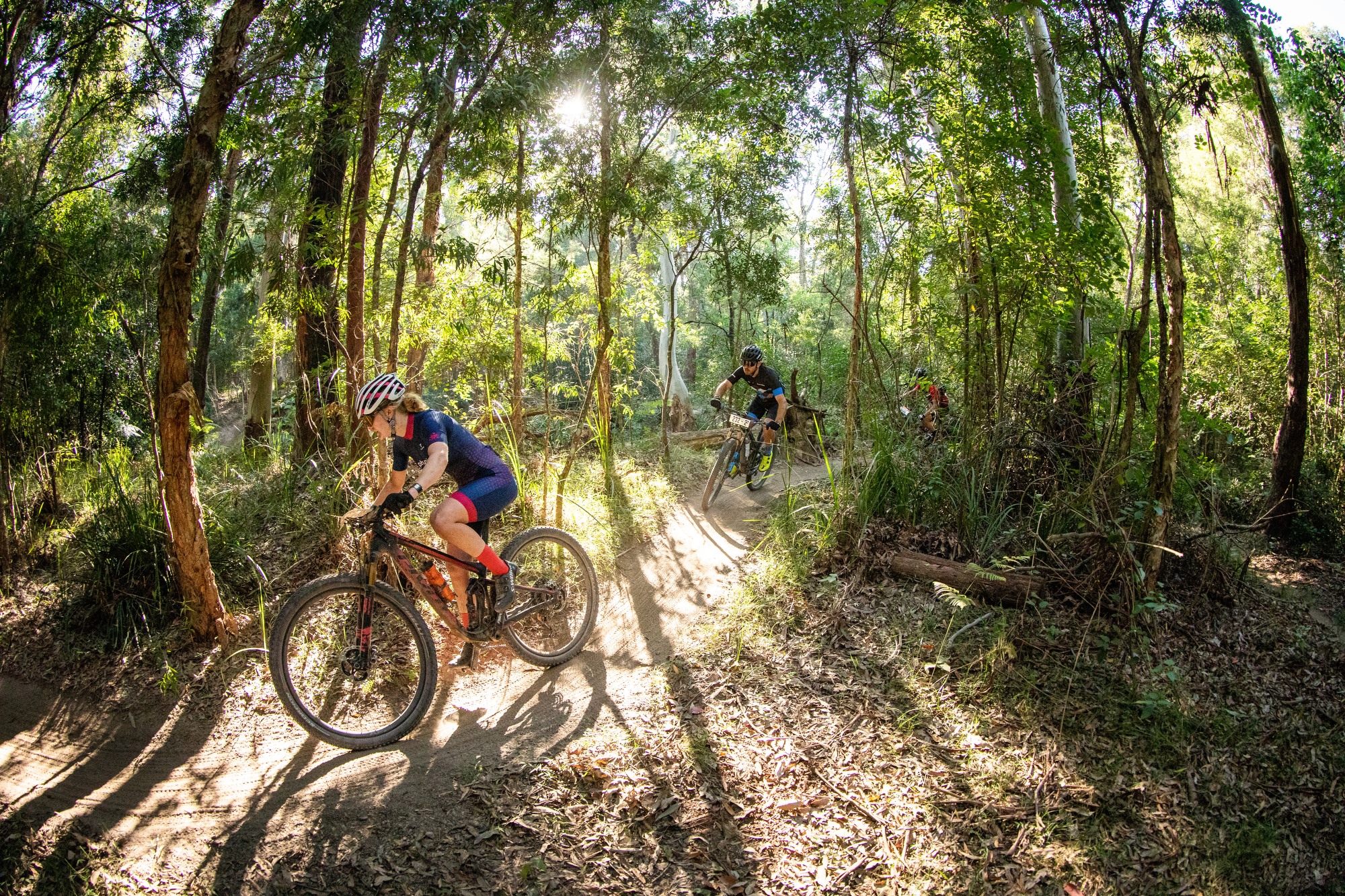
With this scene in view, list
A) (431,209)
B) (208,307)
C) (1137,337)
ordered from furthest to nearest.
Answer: (208,307) < (431,209) < (1137,337)

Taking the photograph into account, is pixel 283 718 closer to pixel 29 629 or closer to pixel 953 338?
pixel 29 629

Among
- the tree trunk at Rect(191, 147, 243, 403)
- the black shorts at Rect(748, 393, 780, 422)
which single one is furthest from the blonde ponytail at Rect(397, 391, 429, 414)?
the tree trunk at Rect(191, 147, 243, 403)

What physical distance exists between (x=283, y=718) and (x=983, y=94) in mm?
7963

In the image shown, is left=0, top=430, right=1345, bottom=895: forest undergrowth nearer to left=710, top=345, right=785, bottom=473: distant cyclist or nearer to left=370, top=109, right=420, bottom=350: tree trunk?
left=370, top=109, right=420, bottom=350: tree trunk

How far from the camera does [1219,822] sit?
381cm

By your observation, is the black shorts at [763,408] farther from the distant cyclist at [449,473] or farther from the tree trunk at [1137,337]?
the distant cyclist at [449,473]

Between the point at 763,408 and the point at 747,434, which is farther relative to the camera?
the point at 763,408

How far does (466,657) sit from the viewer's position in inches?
187

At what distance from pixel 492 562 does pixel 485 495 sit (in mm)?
453

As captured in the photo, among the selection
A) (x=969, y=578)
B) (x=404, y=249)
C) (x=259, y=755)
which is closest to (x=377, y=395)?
(x=259, y=755)

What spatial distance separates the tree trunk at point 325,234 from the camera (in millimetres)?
5871

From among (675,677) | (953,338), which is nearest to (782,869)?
(675,677)

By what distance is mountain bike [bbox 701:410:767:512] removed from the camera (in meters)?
8.49

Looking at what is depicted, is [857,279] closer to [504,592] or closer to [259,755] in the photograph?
[504,592]
